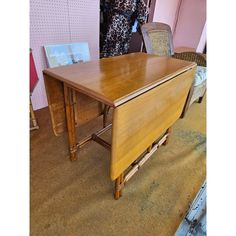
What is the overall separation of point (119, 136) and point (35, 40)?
1.48 m

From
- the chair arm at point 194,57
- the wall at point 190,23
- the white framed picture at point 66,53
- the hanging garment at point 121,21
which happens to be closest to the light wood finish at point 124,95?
the white framed picture at point 66,53

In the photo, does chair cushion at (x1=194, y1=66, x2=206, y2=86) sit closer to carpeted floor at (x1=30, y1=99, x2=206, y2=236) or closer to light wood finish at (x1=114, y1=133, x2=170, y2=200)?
carpeted floor at (x1=30, y1=99, x2=206, y2=236)

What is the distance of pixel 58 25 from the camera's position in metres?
1.87

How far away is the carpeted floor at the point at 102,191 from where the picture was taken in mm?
1103

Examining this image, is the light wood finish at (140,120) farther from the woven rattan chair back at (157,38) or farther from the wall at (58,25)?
the wall at (58,25)

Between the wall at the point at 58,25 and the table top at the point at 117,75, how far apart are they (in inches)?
36.5

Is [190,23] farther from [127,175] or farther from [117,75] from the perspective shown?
[127,175]

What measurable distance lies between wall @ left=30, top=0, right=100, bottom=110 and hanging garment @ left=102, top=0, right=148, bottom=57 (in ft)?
0.96

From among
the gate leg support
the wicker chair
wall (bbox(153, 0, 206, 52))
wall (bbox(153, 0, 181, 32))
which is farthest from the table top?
wall (bbox(153, 0, 206, 52))

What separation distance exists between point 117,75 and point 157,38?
136 centimetres
